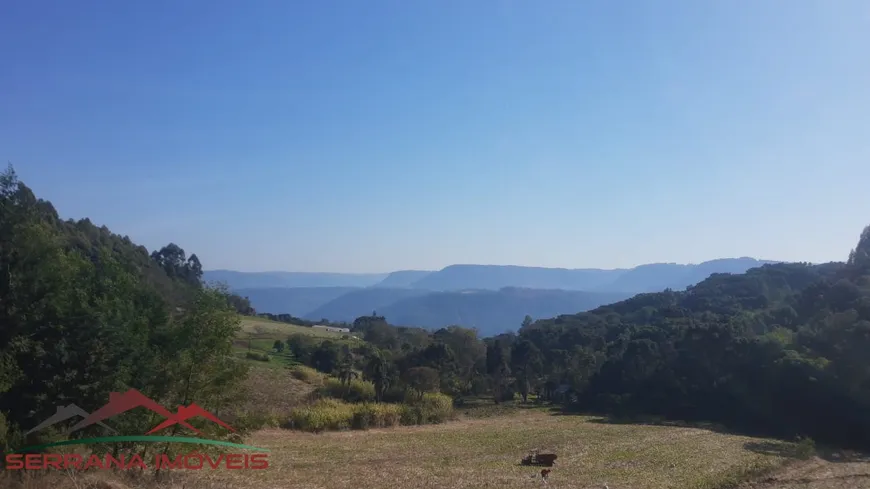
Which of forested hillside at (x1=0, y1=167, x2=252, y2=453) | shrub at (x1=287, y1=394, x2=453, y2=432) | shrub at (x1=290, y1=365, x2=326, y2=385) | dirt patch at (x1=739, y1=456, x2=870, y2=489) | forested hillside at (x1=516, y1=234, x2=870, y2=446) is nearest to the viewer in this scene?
forested hillside at (x1=0, y1=167, x2=252, y2=453)

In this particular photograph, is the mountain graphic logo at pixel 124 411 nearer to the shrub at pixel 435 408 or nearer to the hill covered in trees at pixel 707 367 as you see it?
the shrub at pixel 435 408

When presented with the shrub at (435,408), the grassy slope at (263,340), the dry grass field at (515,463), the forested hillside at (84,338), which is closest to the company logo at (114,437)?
the forested hillside at (84,338)

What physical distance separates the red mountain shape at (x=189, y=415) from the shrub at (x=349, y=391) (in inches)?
1458

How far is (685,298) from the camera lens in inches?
5157

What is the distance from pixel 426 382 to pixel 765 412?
95.0 ft

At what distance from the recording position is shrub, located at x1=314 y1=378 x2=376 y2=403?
5478 centimetres

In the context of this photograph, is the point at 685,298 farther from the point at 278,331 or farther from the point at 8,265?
the point at 8,265

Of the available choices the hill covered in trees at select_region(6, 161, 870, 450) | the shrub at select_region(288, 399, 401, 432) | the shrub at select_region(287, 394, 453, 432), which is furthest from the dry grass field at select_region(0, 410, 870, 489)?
the hill covered in trees at select_region(6, 161, 870, 450)

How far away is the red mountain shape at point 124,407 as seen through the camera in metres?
16.2

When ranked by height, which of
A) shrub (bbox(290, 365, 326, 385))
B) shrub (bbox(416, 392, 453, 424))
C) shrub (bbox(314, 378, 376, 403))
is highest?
shrub (bbox(290, 365, 326, 385))

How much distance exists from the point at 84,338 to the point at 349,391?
4102 cm

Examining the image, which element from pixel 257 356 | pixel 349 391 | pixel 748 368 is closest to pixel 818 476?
pixel 748 368

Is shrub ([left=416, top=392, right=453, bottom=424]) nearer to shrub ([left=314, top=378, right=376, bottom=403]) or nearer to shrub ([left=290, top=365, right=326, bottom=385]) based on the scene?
shrub ([left=314, top=378, right=376, bottom=403])

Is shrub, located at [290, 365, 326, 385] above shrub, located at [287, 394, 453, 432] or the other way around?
above
